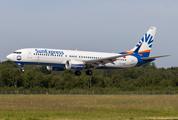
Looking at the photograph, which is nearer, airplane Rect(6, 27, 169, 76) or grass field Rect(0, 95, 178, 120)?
grass field Rect(0, 95, 178, 120)

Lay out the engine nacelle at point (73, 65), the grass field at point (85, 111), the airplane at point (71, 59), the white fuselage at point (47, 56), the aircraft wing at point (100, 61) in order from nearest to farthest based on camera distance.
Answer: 1. the grass field at point (85, 111)
2. the white fuselage at point (47, 56)
3. the airplane at point (71, 59)
4. the engine nacelle at point (73, 65)
5. the aircraft wing at point (100, 61)

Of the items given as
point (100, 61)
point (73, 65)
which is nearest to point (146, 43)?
point (100, 61)

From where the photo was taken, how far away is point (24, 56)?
4856cm

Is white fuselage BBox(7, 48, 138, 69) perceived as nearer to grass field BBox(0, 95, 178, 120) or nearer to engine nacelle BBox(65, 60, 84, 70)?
engine nacelle BBox(65, 60, 84, 70)

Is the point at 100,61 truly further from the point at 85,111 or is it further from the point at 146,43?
the point at 85,111

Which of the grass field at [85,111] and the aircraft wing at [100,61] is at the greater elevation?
the aircraft wing at [100,61]

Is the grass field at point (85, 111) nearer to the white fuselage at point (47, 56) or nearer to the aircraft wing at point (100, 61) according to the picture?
the white fuselage at point (47, 56)

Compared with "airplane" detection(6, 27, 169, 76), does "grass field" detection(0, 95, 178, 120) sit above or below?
below

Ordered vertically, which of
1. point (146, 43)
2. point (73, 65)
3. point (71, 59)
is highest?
point (146, 43)

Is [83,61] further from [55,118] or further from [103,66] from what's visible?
[55,118]

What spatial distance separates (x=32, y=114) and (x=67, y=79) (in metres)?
71.1

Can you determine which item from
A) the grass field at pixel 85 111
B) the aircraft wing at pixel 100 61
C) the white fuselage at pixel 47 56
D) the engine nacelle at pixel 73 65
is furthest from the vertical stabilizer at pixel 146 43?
the grass field at pixel 85 111

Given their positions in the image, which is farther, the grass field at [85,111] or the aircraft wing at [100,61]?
the aircraft wing at [100,61]

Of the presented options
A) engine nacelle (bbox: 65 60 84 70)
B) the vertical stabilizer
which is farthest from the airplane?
the vertical stabilizer
